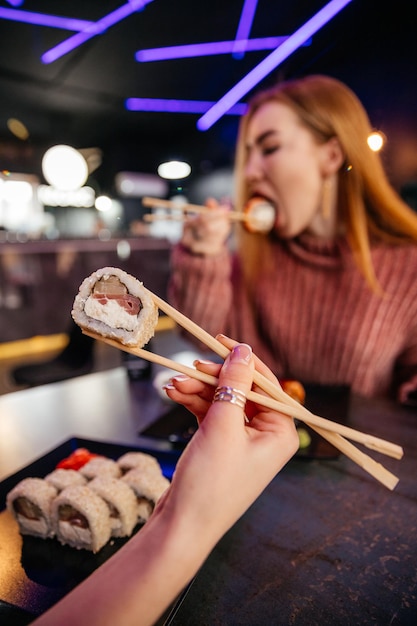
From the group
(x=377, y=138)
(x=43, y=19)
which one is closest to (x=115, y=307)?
(x=377, y=138)

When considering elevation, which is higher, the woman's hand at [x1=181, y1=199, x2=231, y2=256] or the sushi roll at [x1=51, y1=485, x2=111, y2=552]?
the woman's hand at [x1=181, y1=199, x2=231, y2=256]

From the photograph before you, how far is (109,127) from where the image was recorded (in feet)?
21.8

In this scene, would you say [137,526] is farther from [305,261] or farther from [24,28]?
[24,28]

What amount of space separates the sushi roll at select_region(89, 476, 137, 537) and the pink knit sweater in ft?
3.50

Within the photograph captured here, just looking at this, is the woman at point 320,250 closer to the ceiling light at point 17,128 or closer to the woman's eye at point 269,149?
the woman's eye at point 269,149

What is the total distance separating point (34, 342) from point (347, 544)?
590 cm

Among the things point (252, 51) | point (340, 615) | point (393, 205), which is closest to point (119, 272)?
point (340, 615)

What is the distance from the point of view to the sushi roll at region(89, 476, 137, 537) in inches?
37.9

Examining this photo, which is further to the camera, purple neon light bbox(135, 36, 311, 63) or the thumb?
purple neon light bbox(135, 36, 311, 63)

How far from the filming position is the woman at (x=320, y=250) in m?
1.94

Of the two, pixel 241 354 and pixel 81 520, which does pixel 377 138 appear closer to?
pixel 241 354

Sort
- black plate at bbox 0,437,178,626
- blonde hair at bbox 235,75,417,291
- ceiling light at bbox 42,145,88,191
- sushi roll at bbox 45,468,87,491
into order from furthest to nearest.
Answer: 1. ceiling light at bbox 42,145,88,191
2. blonde hair at bbox 235,75,417,291
3. sushi roll at bbox 45,468,87,491
4. black plate at bbox 0,437,178,626

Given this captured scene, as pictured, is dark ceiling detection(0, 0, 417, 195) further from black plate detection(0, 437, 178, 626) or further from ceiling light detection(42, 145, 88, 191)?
black plate detection(0, 437, 178, 626)

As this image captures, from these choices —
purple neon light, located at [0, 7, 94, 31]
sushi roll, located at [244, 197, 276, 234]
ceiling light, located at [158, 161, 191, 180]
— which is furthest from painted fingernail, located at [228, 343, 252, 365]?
purple neon light, located at [0, 7, 94, 31]
